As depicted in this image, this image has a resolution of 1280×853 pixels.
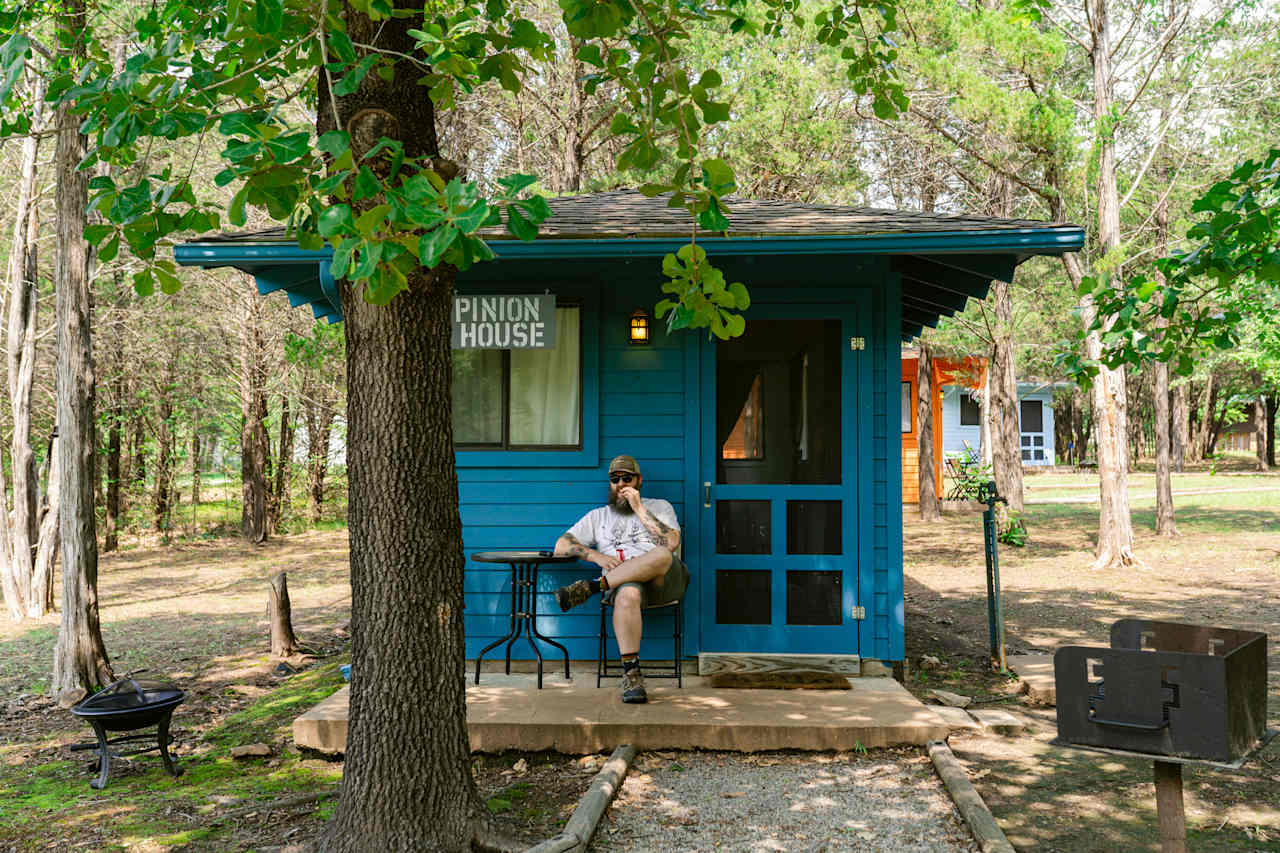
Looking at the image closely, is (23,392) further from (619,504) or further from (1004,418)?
(1004,418)

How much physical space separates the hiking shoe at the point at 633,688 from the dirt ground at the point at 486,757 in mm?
596

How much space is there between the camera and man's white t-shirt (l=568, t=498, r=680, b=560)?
5.80 meters

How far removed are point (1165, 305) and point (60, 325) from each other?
281 inches

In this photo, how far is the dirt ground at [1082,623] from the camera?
4.01 meters

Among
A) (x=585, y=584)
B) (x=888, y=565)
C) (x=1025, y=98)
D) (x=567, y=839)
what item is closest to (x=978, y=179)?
(x=1025, y=98)

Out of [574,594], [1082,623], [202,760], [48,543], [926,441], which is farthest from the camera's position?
[926,441]

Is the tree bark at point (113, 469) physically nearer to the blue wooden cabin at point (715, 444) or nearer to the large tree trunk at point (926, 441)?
the blue wooden cabin at point (715, 444)

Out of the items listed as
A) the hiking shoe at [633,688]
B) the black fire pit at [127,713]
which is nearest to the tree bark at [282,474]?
the black fire pit at [127,713]

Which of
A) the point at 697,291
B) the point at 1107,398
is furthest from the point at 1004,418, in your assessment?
the point at 697,291

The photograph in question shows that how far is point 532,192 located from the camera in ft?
8.03

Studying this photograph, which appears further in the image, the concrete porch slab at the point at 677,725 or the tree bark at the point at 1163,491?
the tree bark at the point at 1163,491

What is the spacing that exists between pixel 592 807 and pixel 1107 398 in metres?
10.0

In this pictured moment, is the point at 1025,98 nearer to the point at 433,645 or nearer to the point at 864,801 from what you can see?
the point at 864,801

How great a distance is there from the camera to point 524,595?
6199 mm
